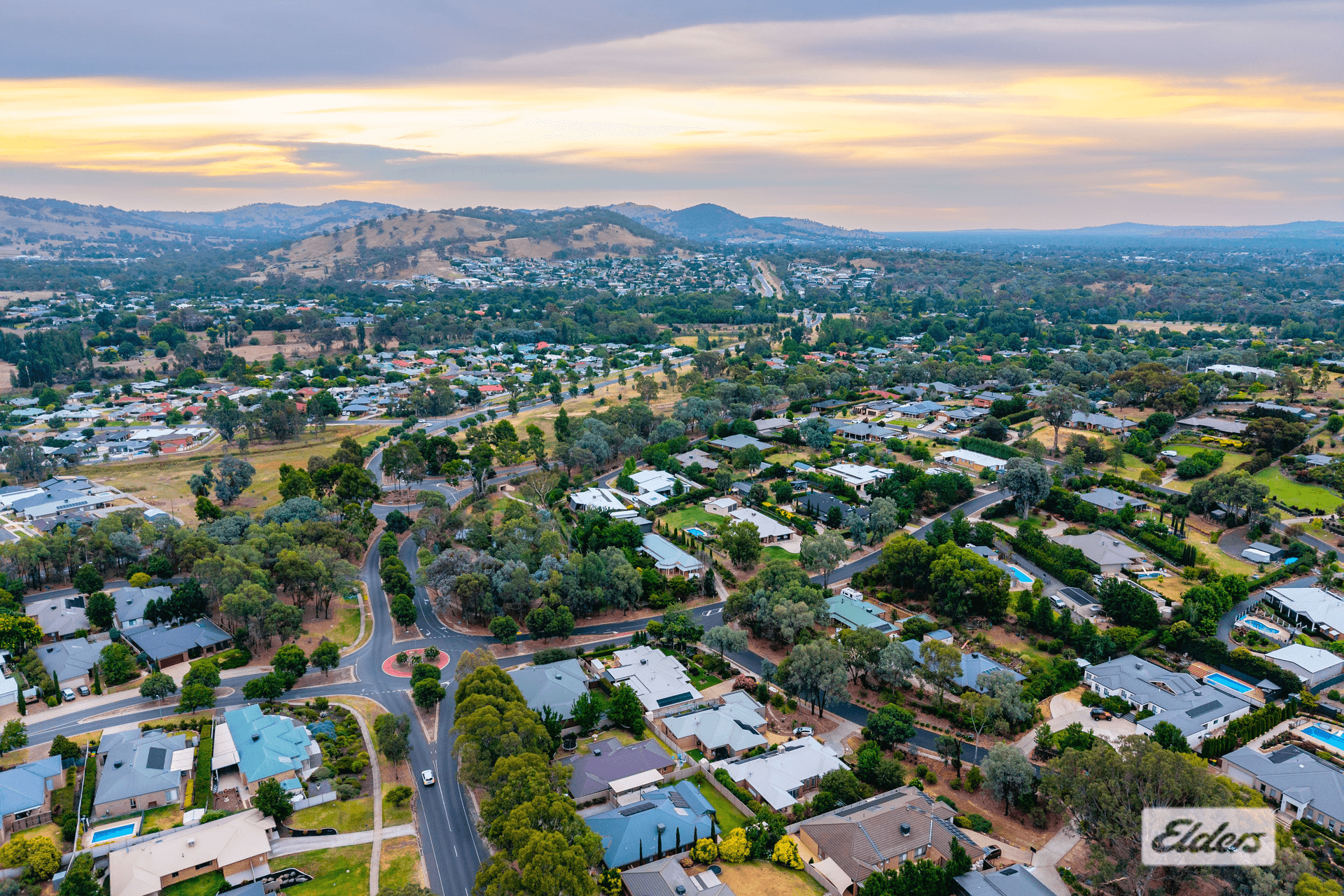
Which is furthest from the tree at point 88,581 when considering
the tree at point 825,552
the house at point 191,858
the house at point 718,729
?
the tree at point 825,552

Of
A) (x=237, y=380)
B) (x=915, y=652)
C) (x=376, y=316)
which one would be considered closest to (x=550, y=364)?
(x=237, y=380)

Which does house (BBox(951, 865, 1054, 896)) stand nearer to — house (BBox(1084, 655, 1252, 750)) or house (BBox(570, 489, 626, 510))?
house (BBox(1084, 655, 1252, 750))

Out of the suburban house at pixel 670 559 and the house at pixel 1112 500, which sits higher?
the house at pixel 1112 500

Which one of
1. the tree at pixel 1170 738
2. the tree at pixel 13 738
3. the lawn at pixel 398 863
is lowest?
the lawn at pixel 398 863

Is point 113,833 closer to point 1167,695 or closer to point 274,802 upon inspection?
point 274,802

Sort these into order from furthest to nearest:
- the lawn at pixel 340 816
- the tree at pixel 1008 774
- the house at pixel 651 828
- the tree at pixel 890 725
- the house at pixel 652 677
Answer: the house at pixel 652 677 < the tree at pixel 890 725 < the lawn at pixel 340 816 < the tree at pixel 1008 774 < the house at pixel 651 828

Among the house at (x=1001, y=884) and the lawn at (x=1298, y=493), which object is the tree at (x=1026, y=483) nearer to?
the lawn at (x=1298, y=493)

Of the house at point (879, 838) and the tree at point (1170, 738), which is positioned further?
the tree at point (1170, 738)
